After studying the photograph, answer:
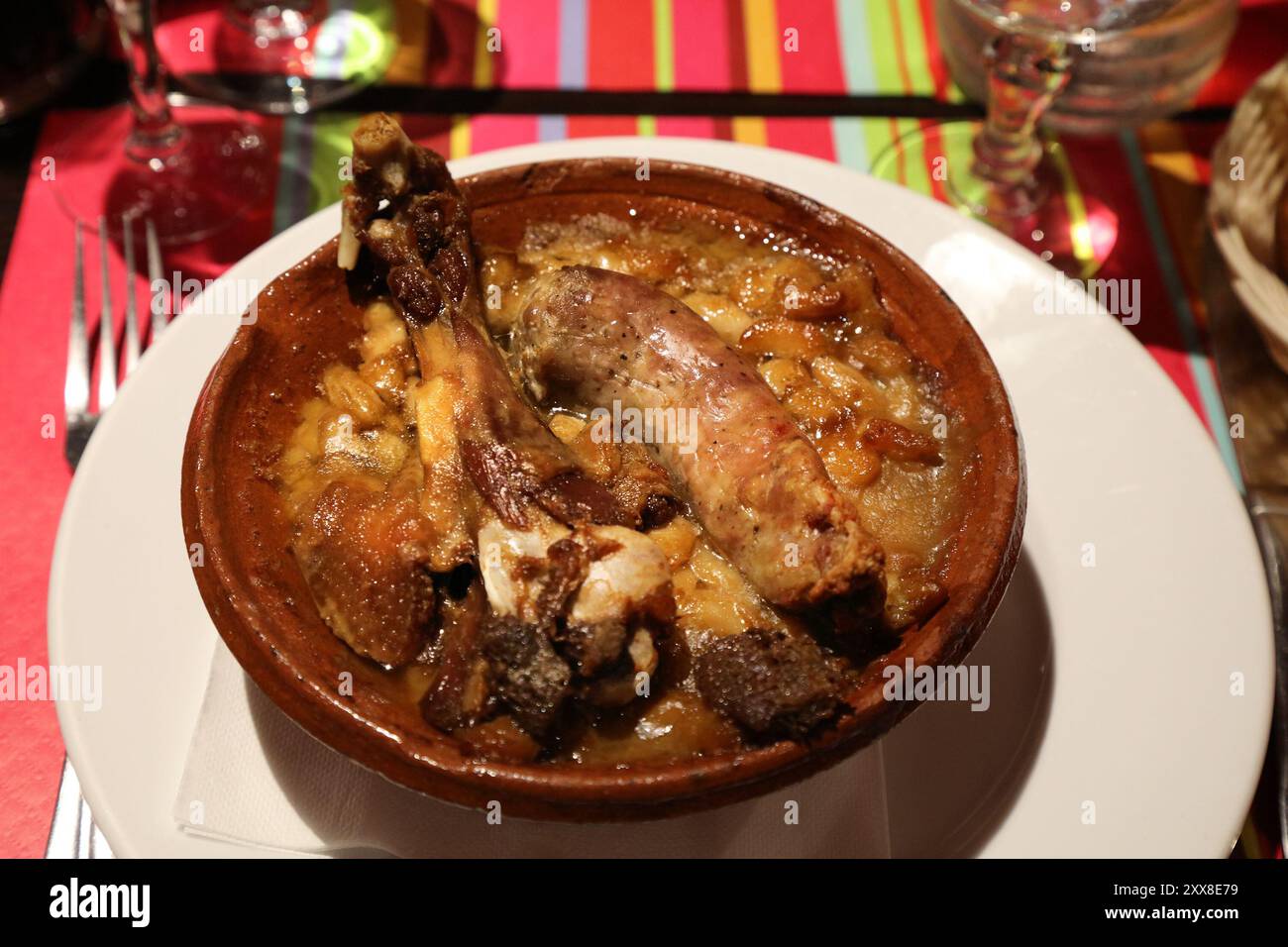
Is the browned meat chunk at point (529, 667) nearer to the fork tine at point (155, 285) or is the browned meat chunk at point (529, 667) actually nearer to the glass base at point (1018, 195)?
the fork tine at point (155, 285)

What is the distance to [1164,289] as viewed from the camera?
275 cm

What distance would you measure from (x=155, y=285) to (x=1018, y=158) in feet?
7.17

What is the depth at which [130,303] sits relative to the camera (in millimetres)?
2508

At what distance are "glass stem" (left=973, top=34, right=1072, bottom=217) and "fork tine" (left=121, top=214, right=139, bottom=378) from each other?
84.2 inches

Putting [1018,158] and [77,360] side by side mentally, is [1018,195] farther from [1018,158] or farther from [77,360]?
[77,360]

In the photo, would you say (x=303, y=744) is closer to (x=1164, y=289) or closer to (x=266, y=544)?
(x=266, y=544)

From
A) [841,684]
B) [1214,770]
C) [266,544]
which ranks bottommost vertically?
[1214,770]

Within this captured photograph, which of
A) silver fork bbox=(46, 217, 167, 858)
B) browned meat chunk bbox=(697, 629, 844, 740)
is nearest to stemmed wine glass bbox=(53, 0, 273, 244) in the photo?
silver fork bbox=(46, 217, 167, 858)

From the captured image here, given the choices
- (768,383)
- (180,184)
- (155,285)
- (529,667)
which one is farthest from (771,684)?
(180,184)

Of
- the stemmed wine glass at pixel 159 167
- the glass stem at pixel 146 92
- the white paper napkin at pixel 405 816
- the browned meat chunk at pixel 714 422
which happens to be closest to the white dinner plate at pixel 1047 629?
the white paper napkin at pixel 405 816

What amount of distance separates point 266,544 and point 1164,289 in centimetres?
220

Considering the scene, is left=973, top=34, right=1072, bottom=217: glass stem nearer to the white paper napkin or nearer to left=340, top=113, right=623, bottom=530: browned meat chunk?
left=340, top=113, right=623, bottom=530: browned meat chunk
